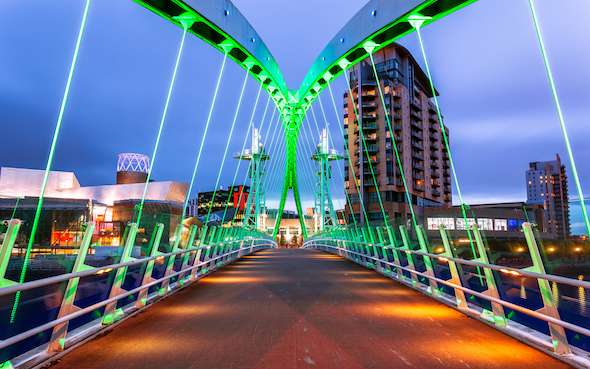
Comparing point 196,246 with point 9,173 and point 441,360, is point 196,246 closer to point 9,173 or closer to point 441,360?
point 441,360

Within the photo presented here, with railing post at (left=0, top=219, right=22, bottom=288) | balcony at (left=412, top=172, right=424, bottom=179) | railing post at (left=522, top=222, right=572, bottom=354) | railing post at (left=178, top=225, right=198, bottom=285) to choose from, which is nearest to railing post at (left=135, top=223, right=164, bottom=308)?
railing post at (left=178, top=225, right=198, bottom=285)

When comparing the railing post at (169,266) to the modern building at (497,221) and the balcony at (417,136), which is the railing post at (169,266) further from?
the balcony at (417,136)

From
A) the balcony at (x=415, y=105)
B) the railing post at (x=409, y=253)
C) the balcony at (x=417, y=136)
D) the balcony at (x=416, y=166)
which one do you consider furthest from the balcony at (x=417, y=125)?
the railing post at (x=409, y=253)

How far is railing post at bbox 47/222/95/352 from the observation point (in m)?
3.96

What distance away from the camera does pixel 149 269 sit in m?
6.50

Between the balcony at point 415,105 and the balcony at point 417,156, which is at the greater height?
the balcony at point 415,105

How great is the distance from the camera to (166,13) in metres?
10.1

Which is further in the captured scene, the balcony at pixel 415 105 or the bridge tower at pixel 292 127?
the balcony at pixel 415 105

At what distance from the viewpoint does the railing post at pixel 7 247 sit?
3.37m

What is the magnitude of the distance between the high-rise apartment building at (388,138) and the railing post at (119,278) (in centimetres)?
4991

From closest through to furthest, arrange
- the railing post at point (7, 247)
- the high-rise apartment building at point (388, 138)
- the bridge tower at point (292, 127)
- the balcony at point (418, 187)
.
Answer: the railing post at point (7, 247)
the bridge tower at point (292, 127)
the high-rise apartment building at point (388, 138)
the balcony at point (418, 187)

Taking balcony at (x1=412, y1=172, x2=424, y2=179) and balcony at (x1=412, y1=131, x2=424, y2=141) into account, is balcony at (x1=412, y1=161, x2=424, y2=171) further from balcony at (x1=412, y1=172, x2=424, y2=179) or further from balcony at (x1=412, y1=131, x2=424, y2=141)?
balcony at (x1=412, y1=131, x2=424, y2=141)

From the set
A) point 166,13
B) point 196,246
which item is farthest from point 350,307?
point 166,13

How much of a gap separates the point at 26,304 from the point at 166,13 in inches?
337
